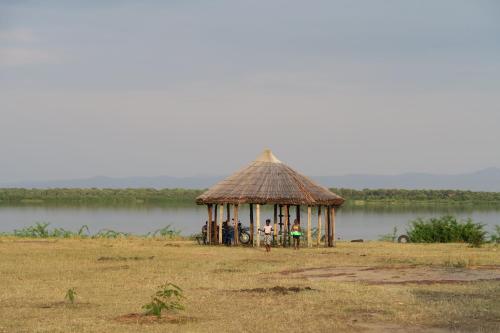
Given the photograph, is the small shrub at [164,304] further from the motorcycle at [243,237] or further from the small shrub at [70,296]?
the motorcycle at [243,237]

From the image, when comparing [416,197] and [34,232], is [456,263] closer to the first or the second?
[34,232]

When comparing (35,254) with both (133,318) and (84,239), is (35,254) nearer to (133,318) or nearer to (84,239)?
(84,239)

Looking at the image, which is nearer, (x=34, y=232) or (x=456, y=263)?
(x=456, y=263)

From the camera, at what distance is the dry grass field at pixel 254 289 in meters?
14.4

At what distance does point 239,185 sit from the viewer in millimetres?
33062

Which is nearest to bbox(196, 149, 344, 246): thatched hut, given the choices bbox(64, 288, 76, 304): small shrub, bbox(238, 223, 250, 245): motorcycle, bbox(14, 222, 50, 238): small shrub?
bbox(238, 223, 250, 245): motorcycle

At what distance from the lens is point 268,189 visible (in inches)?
1277

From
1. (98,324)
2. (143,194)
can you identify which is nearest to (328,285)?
(98,324)

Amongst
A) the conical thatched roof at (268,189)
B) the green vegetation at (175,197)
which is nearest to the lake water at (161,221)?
the conical thatched roof at (268,189)

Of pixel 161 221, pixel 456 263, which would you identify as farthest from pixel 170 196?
pixel 456 263

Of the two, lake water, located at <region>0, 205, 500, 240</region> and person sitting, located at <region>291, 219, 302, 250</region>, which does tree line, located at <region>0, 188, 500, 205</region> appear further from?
person sitting, located at <region>291, 219, 302, 250</region>

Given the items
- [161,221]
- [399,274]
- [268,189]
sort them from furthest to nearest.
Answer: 1. [161,221]
2. [268,189]
3. [399,274]

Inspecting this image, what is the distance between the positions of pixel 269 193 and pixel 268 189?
288mm

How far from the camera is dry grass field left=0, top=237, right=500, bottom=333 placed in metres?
14.4
